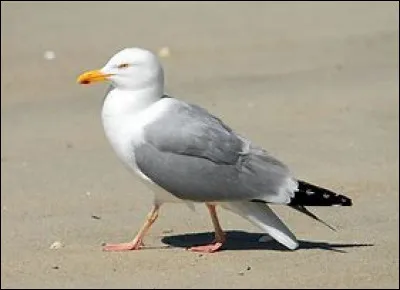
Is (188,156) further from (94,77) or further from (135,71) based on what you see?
(94,77)

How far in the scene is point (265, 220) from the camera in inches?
211

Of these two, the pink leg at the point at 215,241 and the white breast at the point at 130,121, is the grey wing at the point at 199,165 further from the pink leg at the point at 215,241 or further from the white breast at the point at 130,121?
the pink leg at the point at 215,241

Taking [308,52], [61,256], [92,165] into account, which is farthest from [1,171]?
[308,52]

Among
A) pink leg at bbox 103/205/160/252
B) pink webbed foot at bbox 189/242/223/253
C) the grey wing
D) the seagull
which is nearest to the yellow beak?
the seagull

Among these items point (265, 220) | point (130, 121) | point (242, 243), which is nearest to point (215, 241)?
point (242, 243)

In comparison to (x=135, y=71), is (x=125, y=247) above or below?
below

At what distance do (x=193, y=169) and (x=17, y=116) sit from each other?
158 inches

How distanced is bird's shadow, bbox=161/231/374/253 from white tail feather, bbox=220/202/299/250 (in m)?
0.11

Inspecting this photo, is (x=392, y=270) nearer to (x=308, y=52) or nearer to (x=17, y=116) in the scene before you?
(x=17, y=116)

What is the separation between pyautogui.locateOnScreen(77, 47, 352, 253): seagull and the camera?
5230 millimetres

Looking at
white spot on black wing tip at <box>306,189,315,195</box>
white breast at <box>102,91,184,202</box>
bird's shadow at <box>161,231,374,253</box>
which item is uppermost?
white breast at <box>102,91,184,202</box>

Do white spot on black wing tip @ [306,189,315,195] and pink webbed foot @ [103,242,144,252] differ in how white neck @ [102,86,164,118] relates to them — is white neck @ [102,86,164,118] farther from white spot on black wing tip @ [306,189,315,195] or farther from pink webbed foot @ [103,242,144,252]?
white spot on black wing tip @ [306,189,315,195]

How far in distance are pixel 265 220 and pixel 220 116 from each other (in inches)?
143

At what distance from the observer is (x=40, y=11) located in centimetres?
1223
